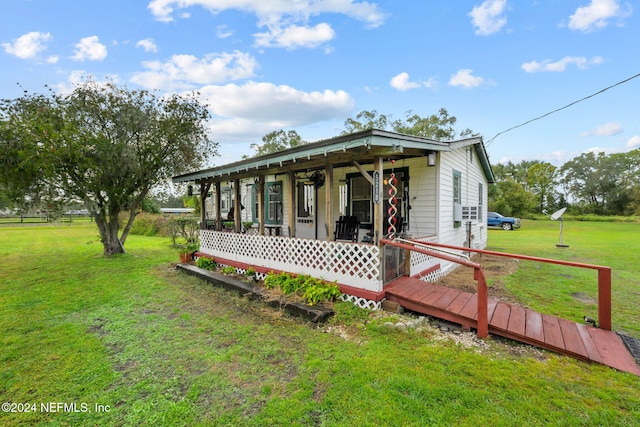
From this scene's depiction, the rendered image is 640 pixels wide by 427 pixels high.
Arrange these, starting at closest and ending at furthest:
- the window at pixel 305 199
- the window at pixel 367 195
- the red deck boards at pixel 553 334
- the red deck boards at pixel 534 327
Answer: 1. the red deck boards at pixel 553 334
2. the red deck boards at pixel 534 327
3. the window at pixel 367 195
4. the window at pixel 305 199

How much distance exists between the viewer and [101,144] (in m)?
8.58

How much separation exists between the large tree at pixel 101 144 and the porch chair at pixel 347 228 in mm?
6719

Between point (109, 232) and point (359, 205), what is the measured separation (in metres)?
9.54

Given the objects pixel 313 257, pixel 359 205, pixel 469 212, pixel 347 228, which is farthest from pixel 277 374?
pixel 469 212

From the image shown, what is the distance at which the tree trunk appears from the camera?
34.7 feet

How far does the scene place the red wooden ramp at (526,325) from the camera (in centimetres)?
310

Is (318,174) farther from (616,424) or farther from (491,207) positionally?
(491,207)

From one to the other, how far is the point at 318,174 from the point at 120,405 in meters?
6.58

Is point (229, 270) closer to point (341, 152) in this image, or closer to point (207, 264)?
point (207, 264)

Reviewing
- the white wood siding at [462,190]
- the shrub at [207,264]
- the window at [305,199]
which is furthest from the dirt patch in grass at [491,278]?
the shrub at [207,264]

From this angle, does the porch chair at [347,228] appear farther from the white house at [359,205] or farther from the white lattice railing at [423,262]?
the white lattice railing at [423,262]

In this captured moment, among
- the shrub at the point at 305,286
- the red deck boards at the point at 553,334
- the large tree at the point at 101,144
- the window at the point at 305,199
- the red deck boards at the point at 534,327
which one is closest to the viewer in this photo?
the red deck boards at the point at 553,334

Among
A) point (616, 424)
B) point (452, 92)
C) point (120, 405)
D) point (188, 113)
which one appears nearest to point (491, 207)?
point (452, 92)

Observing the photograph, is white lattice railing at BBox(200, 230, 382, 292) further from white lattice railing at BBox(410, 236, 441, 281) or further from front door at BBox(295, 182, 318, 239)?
front door at BBox(295, 182, 318, 239)
